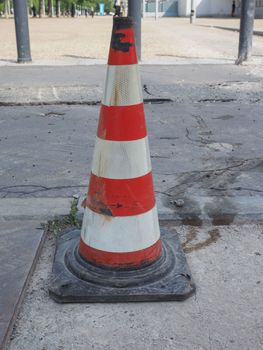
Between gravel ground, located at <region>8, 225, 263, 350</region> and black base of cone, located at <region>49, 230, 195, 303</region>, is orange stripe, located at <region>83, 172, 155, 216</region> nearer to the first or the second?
black base of cone, located at <region>49, 230, 195, 303</region>

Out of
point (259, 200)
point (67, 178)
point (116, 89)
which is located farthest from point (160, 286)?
point (67, 178)

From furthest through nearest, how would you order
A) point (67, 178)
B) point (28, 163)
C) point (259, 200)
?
point (28, 163) < point (67, 178) < point (259, 200)

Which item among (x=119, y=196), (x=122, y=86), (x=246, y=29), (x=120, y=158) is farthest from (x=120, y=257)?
(x=246, y=29)

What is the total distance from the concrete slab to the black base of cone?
0.52ft

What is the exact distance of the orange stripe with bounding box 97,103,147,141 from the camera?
8.11 ft

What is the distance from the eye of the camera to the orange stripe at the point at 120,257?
251 cm

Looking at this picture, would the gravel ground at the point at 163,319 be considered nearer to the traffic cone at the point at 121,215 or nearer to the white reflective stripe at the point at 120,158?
the traffic cone at the point at 121,215

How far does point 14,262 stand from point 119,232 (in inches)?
25.5

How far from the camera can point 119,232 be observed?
252cm

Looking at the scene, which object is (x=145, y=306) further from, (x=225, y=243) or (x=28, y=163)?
(x=28, y=163)

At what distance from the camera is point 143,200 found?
2.56m

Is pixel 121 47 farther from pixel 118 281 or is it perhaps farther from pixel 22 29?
pixel 22 29

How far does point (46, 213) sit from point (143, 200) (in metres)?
1.01

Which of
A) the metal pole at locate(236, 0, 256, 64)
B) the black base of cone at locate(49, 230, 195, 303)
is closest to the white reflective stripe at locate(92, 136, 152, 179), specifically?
the black base of cone at locate(49, 230, 195, 303)
